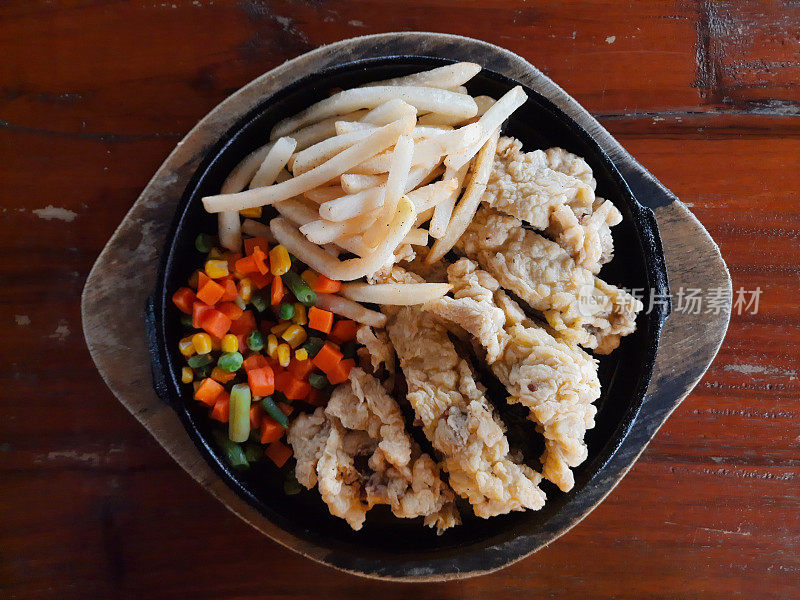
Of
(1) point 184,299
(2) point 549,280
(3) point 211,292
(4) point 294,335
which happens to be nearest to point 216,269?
(3) point 211,292

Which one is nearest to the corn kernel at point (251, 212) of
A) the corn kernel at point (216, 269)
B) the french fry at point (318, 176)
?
the french fry at point (318, 176)

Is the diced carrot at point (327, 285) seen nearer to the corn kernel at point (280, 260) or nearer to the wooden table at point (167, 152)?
the corn kernel at point (280, 260)

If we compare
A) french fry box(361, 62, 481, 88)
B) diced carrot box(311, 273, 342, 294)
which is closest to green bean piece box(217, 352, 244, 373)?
diced carrot box(311, 273, 342, 294)

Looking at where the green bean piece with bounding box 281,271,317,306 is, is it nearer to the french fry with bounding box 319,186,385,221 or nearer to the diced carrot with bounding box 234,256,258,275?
the diced carrot with bounding box 234,256,258,275

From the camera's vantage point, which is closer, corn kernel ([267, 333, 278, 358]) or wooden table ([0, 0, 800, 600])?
corn kernel ([267, 333, 278, 358])

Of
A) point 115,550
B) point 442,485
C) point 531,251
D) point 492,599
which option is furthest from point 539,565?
point 115,550

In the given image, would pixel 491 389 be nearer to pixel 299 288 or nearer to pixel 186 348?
pixel 299 288

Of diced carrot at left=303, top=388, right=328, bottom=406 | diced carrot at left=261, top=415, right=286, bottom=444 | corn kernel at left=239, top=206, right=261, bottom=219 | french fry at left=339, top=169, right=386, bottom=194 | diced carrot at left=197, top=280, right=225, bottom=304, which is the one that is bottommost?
diced carrot at left=261, top=415, right=286, bottom=444
